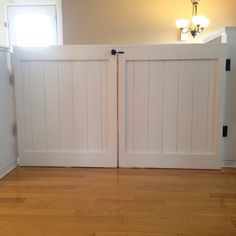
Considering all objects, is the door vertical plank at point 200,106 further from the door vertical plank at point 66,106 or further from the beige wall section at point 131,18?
the beige wall section at point 131,18

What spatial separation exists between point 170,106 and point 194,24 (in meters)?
2.12

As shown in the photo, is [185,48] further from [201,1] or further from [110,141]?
[201,1]

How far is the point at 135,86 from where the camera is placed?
2160 mm

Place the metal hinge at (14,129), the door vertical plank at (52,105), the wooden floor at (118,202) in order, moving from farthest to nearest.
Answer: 1. the metal hinge at (14,129)
2. the door vertical plank at (52,105)
3. the wooden floor at (118,202)

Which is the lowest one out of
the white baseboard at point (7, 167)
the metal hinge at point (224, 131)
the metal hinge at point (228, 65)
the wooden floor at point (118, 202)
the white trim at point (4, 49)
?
the wooden floor at point (118, 202)

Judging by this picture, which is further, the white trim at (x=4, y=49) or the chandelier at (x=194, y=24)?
the chandelier at (x=194, y=24)

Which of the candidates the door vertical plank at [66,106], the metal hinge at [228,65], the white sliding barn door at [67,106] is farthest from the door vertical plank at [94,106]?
the metal hinge at [228,65]

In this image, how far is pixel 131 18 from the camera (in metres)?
3.91

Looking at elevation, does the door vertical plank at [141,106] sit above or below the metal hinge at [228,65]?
below

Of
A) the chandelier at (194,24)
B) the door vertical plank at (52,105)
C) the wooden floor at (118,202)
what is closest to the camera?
the wooden floor at (118,202)

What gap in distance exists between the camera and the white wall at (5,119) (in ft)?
6.91

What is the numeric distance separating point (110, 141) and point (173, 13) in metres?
2.51

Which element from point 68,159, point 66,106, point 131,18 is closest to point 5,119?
point 66,106

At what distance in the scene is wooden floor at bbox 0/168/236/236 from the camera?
133 centimetres
